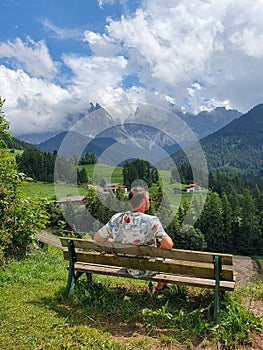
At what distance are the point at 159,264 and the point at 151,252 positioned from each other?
9.1 inches

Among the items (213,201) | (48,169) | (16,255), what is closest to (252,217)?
(213,201)

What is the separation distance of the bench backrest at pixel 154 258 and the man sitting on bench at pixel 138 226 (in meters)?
0.18

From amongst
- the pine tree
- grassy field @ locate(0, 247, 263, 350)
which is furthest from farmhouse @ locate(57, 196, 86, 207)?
the pine tree

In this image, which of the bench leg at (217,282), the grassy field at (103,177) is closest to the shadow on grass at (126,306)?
the bench leg at (217,282)

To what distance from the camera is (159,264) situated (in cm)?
537

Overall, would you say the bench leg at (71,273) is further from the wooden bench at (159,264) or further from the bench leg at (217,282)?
the bench leg at (217,282)

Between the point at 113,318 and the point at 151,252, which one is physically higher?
the point at 151,252

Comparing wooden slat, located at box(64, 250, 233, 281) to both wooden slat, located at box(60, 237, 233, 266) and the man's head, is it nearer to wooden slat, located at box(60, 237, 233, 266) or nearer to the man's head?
wooden slat, located at box(60, 237, 233, 266)

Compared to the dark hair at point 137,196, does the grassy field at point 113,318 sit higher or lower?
lower

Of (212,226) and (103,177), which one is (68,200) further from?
(212,226)

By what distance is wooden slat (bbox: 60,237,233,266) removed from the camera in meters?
5.01

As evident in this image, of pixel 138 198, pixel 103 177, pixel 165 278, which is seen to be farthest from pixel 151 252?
pixel 103 177

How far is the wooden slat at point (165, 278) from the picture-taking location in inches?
200

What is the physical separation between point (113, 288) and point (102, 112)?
13.1 ft
